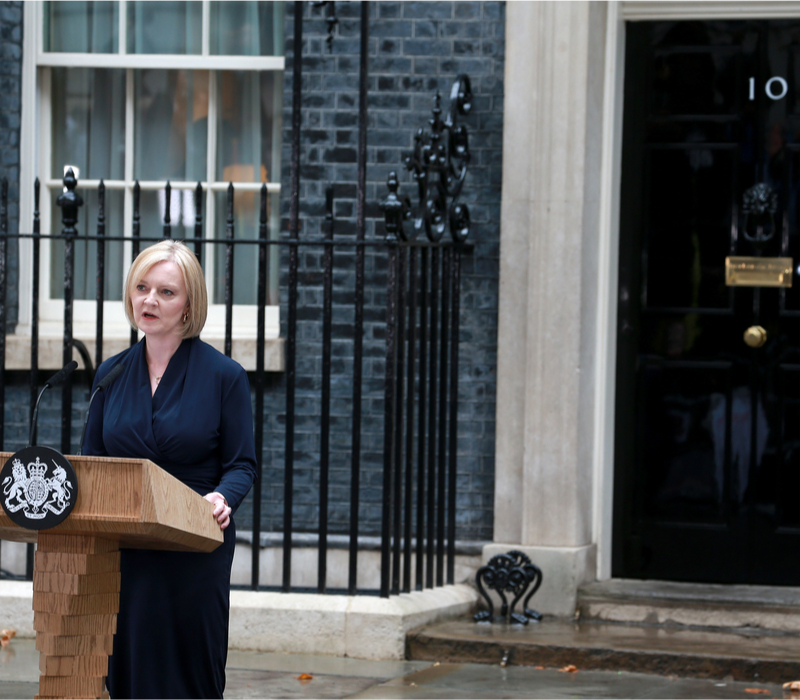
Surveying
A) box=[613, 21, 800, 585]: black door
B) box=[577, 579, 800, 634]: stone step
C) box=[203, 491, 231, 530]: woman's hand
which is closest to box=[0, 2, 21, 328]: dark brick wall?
box=[613, 21, 800, 585]: black door

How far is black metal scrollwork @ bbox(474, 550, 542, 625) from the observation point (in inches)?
228

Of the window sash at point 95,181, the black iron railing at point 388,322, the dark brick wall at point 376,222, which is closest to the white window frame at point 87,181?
the window sash at point 95,181

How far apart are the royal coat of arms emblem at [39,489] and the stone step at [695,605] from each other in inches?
147

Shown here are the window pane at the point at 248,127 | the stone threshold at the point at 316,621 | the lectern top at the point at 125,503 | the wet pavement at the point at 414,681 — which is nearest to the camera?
the lectern top at the point at 125,503

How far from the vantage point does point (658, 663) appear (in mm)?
5152

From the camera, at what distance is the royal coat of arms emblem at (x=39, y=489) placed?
2744 mm

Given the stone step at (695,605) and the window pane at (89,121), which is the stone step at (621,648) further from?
the window pane at (89,121)

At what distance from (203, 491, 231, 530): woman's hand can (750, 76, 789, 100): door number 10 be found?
412cm

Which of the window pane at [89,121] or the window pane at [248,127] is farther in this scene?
the window pane at [89,121]

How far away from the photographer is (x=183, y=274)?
3268 millimetres

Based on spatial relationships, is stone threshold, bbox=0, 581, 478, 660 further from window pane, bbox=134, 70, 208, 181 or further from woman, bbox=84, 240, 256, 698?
window pane, bbox=134, 70, 208, 181

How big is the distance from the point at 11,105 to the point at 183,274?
3778 millimetres

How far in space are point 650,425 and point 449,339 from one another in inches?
44.9

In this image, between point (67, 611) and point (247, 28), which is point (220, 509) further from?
point (247, 28)
